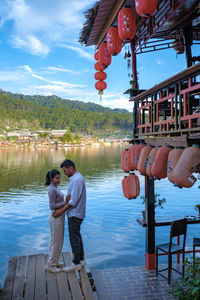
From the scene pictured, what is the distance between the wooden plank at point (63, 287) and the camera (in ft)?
10.2

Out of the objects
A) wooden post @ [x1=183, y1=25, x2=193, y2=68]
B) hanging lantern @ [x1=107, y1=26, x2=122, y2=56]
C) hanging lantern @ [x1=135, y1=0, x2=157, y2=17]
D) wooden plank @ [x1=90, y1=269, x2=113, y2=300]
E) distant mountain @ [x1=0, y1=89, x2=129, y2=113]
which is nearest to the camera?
wooden plank @ [x1=90, y1=269, x2=113, y2=300]

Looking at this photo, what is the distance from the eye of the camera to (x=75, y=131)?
121 m

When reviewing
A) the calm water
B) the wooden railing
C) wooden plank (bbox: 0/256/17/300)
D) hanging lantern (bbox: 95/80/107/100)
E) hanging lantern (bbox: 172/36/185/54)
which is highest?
hanging lantern (bbox: 172/36/185/54)

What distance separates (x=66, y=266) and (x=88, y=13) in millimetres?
5042

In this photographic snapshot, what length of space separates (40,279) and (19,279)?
283mm

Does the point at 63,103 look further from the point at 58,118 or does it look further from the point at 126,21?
the point at 126,21

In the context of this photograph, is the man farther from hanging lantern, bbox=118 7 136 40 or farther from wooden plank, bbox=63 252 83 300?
hanging lantern, bbox=118 7 136 40

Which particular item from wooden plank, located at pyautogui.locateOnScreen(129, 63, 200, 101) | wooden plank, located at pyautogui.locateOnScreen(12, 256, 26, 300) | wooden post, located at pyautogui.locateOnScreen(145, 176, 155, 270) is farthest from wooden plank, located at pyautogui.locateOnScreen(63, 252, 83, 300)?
wooden plank, located at pyautogui.locateOnScreen(129, 63, 200, 101)

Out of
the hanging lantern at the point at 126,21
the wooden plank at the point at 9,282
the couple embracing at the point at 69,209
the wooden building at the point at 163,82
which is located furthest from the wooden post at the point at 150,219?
the hanging lantern at the point at 126,21

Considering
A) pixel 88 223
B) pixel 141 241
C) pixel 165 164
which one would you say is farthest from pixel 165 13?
pixel 88 223

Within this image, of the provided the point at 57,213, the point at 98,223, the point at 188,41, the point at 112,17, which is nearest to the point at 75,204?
the point at 57,213

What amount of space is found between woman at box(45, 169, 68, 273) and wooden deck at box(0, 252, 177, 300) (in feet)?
0.52

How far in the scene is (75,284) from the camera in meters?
3.35

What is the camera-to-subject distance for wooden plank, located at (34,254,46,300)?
317 centimetres
